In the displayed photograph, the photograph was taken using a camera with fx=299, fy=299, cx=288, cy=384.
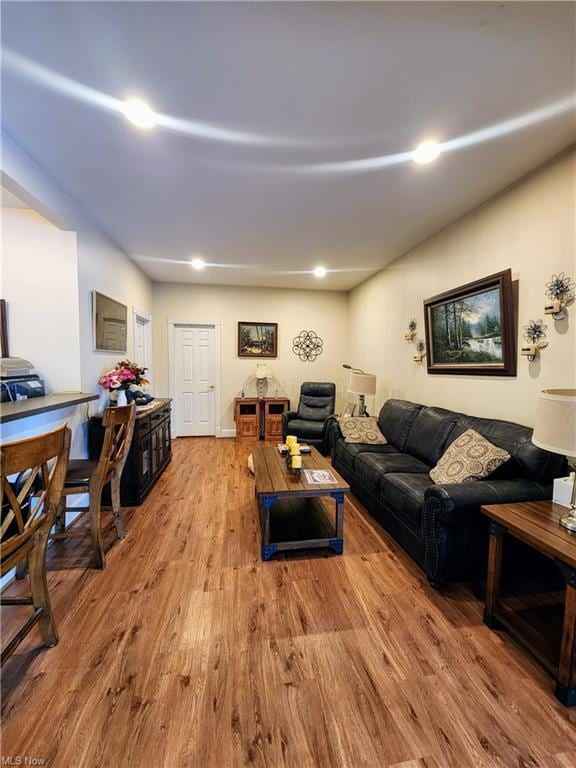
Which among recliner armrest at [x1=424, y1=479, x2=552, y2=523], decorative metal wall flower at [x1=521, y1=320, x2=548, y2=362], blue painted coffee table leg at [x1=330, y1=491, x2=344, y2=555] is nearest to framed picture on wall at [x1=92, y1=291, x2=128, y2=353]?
blue painted coffee table leg at [x1=330, y1=491, x2=344, y2=555]

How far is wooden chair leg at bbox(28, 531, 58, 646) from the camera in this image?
136cm

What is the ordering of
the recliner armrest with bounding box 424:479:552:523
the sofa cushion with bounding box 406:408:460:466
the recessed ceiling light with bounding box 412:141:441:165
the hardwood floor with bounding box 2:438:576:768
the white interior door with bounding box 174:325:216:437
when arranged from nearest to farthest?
the hardwood floor with bounding box 2:438:576:768 → the recliner armrest with bounding box 424:479:552:523 → the recessed ceiling light with bounding box 412:141:441:165 → the sofa cushion with bounding box 406:408:460:466 → the white interior door with bounding box 174:325:216:437

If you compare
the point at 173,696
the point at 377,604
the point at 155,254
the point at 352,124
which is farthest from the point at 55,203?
the point at 377,604

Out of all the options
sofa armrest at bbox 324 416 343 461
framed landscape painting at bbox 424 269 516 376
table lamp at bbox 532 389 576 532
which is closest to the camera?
table lamp at bbox 532 389 576 532

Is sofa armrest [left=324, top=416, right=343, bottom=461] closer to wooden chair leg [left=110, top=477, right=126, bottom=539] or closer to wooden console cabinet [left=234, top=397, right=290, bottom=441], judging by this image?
wooden console cabinet [left=234, top=397, right=290, bottom=441]

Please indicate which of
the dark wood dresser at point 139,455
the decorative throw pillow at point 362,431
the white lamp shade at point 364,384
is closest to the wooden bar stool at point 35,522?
the dark wood dresser at point 139,455

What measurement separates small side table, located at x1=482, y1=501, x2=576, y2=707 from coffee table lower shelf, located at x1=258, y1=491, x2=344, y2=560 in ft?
2.98

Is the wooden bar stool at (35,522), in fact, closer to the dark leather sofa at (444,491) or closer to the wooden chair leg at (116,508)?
the wooden chair leg at (116,508)

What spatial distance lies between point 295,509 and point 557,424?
6.54 feet

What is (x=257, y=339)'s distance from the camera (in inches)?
215

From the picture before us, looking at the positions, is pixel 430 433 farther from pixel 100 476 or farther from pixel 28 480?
pixel 28 480

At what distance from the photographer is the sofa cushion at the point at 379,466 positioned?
255cm

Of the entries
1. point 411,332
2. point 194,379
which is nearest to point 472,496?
point 411,332

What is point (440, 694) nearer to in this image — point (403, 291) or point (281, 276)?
point (403, 291)
